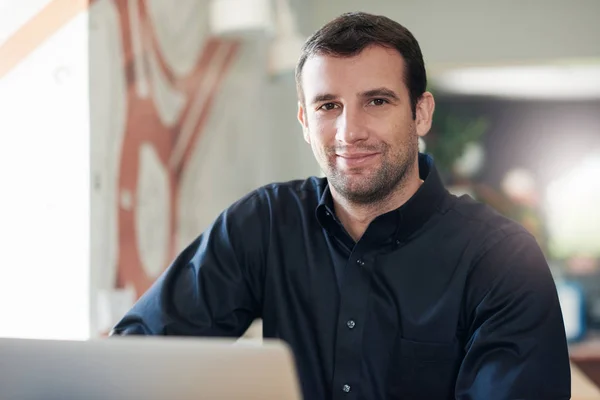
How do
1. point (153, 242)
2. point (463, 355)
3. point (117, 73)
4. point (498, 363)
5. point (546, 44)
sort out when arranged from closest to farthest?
point (498, 363)
point (463, 355)
point (117, 73)
point (153, 242)
point (546, 44)

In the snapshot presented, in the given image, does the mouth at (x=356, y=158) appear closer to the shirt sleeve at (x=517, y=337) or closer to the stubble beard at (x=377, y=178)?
the stubble beard at (x=377, y=178)

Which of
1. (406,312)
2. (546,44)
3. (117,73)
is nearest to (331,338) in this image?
(406,312)

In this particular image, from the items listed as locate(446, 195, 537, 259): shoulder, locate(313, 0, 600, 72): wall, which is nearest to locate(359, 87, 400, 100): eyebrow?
locate(446, 195, 537, 259): shoulder

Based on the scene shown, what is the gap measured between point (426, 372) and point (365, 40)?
604 mm

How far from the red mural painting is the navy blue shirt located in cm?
39

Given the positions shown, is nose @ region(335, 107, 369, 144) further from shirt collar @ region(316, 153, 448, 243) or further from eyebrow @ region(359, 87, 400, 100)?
shirt collar @ region(316, 153, 448, 243)

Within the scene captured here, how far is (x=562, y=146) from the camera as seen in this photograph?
5.29 m

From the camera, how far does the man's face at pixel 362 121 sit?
4.82 ft

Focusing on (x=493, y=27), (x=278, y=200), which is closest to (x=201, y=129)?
(x=278, y=200)

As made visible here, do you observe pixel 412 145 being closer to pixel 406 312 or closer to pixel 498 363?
pixel 406 312

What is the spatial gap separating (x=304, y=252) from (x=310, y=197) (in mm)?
133

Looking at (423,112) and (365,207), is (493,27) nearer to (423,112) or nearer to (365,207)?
(423,112)

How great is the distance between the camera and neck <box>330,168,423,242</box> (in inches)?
60.7

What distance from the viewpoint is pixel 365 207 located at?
154 centimetres
